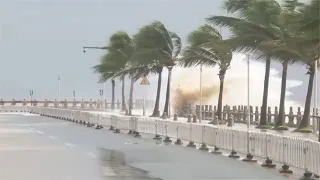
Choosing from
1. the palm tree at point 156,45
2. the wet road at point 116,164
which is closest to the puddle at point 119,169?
the wet road at point 116,164

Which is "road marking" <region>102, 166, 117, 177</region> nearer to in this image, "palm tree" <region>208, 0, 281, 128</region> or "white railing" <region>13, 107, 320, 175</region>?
"white railing" <region>13, 107, 320, 175</region>

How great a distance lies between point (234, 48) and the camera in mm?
46906

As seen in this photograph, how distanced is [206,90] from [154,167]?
3171 inches

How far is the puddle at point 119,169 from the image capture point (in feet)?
57.2

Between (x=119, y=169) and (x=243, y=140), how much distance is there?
5.76 metres

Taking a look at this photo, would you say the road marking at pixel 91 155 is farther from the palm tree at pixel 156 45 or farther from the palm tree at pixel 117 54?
the palm tree at pixel 117 54

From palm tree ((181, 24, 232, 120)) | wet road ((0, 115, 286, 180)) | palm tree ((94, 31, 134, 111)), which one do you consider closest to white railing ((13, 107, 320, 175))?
wet road ((0, 115, 286, 180))

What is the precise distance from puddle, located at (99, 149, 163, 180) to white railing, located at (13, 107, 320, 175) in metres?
3.63

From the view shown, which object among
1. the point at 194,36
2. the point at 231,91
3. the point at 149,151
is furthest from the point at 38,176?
the point at 231,91

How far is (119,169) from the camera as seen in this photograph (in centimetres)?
1958

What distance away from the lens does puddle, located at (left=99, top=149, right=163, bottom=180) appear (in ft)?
57.2

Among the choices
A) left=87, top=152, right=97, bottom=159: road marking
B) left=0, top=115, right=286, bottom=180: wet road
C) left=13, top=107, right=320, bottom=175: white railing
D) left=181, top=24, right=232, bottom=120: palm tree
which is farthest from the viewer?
left=181, top=24, right=232, bottom=120: palm tree

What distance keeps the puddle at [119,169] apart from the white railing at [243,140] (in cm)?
363

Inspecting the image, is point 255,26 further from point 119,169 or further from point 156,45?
point 119,169
